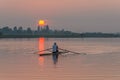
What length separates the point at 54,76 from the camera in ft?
79.8

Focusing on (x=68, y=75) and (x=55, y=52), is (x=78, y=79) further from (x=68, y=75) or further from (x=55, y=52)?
(x=55, y=52)

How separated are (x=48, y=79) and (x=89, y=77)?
2612 millimetres

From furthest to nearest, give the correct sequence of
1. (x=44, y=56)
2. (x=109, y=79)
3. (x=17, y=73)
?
1. (x=44, y=56)
2. (x=17, y=73)
3. (x=109, y=79)

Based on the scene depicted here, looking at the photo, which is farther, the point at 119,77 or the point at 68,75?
the point at 68,75

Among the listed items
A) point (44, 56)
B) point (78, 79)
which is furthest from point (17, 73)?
point (44, 56)

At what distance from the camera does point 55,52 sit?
47.2 metres

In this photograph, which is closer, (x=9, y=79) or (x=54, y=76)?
(x=9, y=79)

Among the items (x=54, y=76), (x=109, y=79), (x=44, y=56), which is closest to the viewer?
(x=109, y=79)

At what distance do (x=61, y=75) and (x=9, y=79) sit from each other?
12.1ft

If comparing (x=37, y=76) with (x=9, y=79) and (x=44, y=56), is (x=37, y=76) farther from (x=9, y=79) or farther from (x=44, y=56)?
(x=44, y=56)

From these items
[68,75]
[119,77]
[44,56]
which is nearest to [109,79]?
[119,77]

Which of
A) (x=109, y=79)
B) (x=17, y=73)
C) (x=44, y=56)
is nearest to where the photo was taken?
(x=109, y=79)

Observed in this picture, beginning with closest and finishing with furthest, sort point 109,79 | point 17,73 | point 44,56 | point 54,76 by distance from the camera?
point 109,79, point 54,76, point 17,73, point 44,56

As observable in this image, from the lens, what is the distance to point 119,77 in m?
23.5
